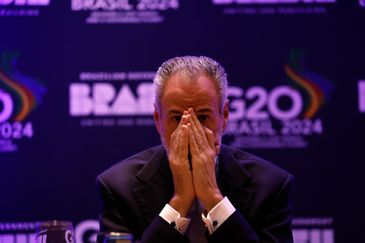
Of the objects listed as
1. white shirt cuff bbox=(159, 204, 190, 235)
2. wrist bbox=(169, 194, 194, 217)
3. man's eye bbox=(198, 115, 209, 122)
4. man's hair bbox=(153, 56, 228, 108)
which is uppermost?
man's hair bbox=(153, 56, 228, 108)

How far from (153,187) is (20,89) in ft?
5.24

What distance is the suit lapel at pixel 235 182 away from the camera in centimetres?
255

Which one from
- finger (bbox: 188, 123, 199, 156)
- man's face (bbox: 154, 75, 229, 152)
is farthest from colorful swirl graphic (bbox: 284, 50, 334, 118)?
finger (bbox: 188, 123, 199, 156)

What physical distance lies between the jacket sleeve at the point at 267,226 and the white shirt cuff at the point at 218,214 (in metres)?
0.02

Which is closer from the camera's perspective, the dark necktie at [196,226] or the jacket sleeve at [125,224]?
the jacket sleeve at [125,224]

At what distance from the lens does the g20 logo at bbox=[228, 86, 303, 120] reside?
386 cm

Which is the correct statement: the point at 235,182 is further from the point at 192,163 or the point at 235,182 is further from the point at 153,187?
the point at 153,187

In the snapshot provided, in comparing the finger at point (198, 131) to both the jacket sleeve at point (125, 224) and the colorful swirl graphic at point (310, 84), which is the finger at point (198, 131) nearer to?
the jacket sleeve at point (125, 224)

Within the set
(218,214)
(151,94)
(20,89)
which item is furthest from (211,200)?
(20,89)

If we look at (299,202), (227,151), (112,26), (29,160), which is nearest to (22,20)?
(112,26)

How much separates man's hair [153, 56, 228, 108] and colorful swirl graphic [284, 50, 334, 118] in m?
1.38

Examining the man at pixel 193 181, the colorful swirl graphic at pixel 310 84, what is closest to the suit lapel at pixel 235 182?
the man at pixel 193 181

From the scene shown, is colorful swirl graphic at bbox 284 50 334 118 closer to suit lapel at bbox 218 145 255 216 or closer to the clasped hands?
suit lapel at bbox 218 145 255 216

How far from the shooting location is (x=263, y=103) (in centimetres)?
387
